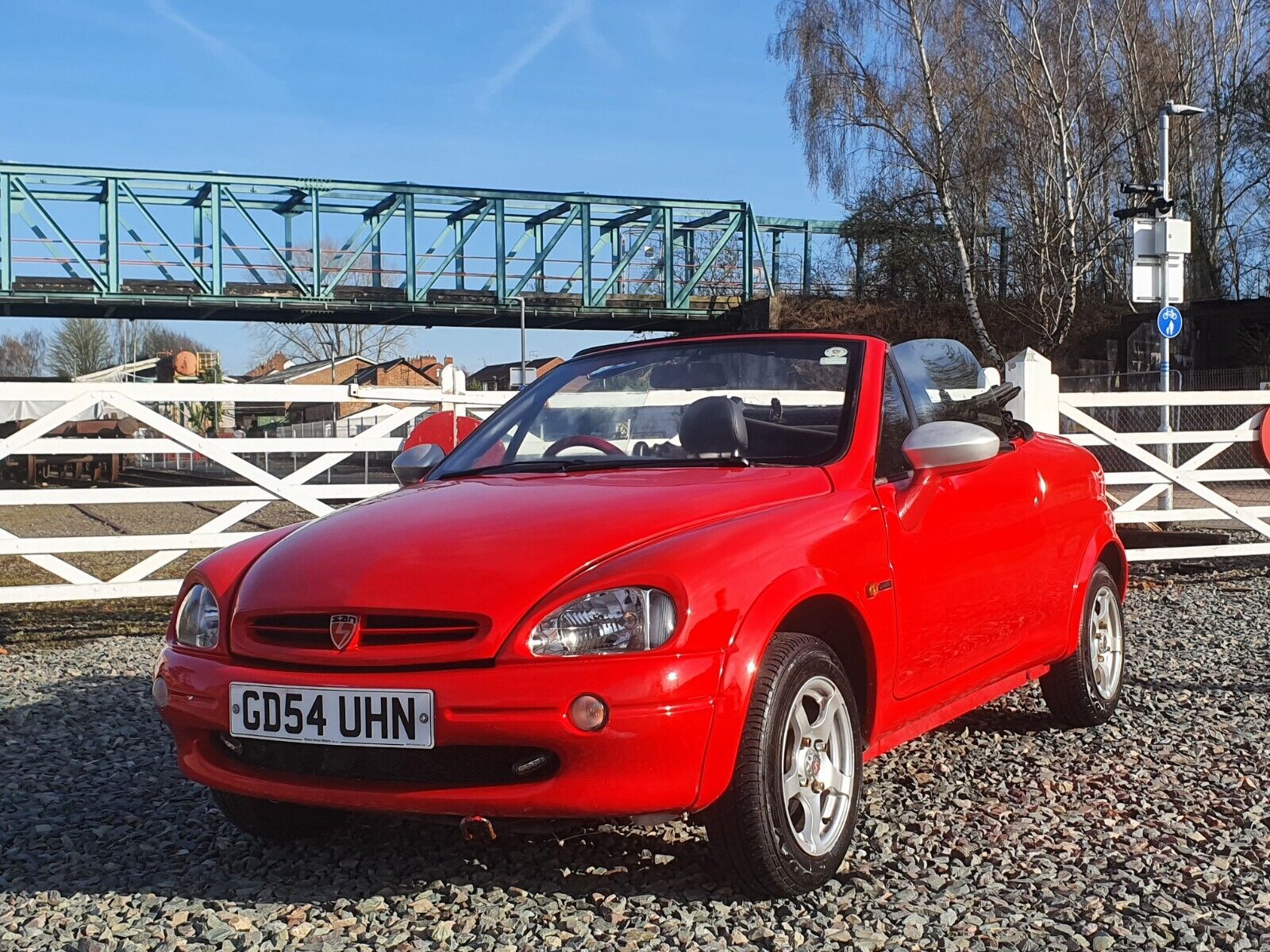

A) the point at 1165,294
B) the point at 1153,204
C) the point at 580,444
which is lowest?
the point at 580,444

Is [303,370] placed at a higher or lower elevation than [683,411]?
higher

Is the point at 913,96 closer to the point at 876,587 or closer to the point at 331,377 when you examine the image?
the point at 876,587

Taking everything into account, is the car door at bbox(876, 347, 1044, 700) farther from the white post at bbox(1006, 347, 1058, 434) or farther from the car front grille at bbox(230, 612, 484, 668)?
the white post at bbox(1006, 347, 1058, 434)

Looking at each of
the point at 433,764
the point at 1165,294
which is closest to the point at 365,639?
the point at 433,764

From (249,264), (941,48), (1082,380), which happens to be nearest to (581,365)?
(1082,380)

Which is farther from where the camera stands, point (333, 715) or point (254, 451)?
point (254, 451)

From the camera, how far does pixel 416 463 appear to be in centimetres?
473

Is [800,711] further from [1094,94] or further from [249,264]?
[249,264]

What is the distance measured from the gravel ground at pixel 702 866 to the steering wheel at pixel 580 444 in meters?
1.21

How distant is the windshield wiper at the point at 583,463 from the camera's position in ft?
13.2

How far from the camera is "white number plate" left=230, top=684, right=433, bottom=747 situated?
3.08 meters

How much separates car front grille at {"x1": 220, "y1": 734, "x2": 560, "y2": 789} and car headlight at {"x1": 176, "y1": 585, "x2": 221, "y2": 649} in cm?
40

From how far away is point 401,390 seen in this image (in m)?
9.27

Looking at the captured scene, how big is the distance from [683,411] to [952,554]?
97 centimetres
